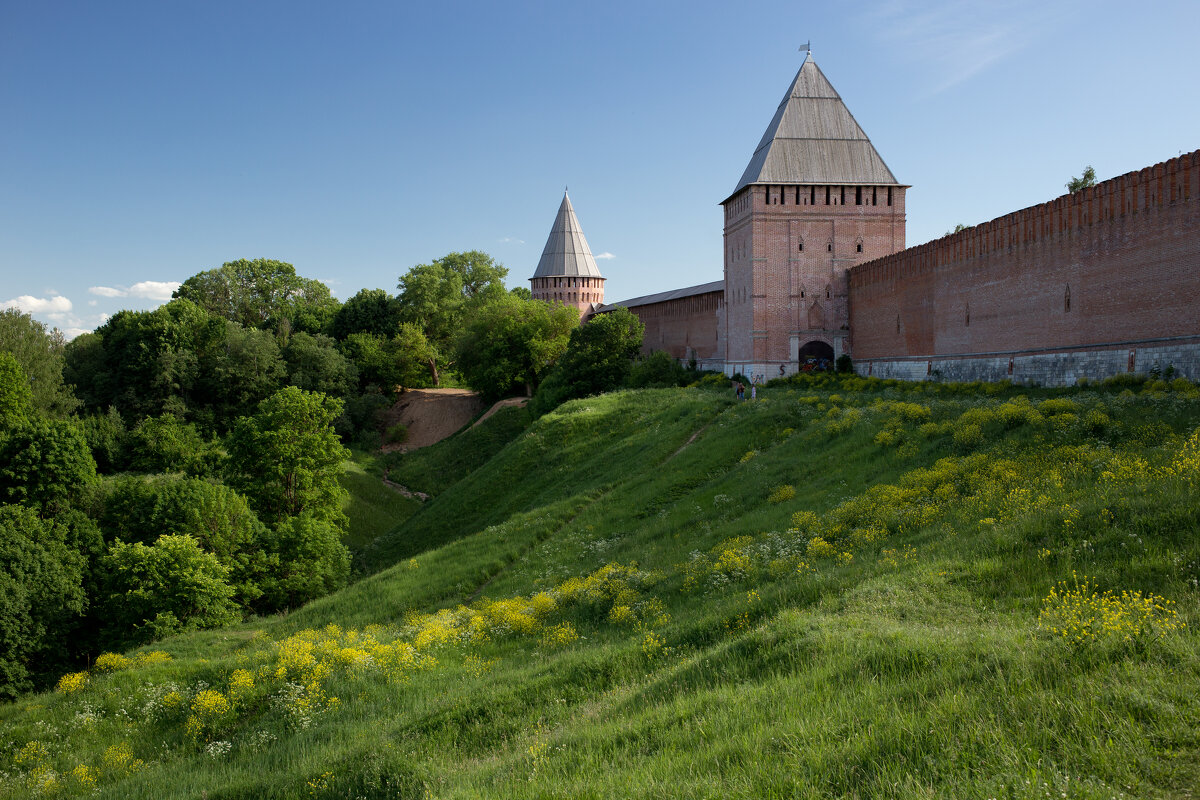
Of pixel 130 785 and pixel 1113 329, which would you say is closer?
pixel 130 785

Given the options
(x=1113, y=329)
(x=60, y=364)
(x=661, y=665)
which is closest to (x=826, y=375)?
(x=1113, y=329)

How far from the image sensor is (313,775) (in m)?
6.90

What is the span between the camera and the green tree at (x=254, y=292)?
2756 inches

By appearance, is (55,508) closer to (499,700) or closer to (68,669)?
(68,669)


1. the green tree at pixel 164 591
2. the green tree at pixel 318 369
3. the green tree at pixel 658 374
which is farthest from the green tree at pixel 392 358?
the green tree at pixel 164 591

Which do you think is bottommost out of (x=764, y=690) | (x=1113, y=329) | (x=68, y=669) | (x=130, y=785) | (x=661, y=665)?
(x=68, y=669)

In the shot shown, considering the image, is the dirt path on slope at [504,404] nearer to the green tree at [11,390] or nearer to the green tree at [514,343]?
the green tree at [514,343]

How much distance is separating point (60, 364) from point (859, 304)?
1563 inches

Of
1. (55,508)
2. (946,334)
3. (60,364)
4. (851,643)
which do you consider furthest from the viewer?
(60,364)

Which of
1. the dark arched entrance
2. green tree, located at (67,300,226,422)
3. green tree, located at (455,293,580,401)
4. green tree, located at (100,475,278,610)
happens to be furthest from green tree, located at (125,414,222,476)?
the dark arched entrance

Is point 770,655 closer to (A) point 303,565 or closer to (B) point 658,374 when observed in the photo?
(A) point 303,565

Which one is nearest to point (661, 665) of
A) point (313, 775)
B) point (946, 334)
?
point (313, 775)

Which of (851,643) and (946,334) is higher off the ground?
(946,334)

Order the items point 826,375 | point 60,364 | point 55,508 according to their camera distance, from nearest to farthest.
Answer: point 55,508, point 826,375, point 60,364
